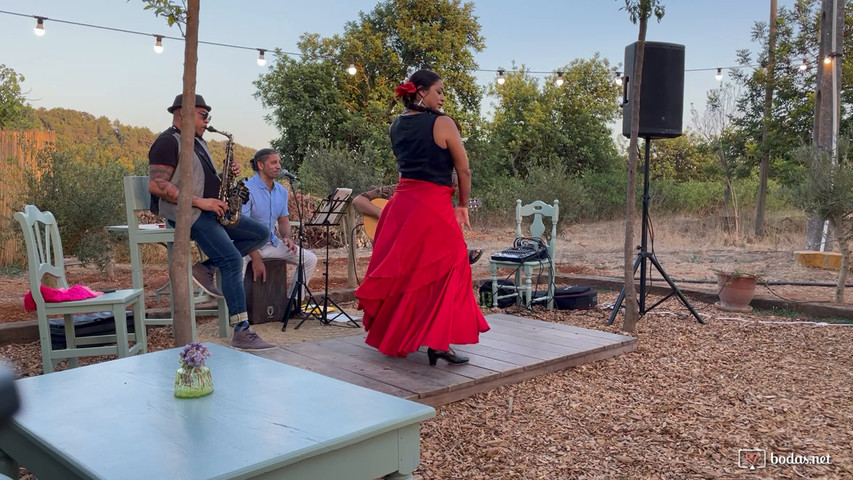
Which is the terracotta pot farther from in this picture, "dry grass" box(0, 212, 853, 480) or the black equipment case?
the black equipment case

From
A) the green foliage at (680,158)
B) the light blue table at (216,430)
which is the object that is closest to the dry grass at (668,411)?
the light blue table at (216,430)

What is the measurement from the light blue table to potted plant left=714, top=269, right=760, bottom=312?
5035 mm

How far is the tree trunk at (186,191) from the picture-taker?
300 cm

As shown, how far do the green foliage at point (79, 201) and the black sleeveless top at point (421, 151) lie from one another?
4961 millimetres

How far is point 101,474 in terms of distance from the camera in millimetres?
1424

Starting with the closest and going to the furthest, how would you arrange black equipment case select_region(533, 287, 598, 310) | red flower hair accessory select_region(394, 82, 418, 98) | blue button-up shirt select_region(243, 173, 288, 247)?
red flower hair accessory select_region(394, 82, 418, 98) < blue button-up shirt select_region(243, 173, 288, 247) < black equipment case select_region(533, 287, 598, 310)

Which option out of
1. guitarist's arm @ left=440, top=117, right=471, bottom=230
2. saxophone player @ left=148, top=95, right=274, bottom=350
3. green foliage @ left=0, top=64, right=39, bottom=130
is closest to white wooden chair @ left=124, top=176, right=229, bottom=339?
saxophone player @ left=148, top=95, right=274, bottom=350

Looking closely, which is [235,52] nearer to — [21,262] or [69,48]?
[69,48]

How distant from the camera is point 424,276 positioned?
347cm

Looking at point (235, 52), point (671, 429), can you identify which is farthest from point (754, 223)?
point (671, 429)

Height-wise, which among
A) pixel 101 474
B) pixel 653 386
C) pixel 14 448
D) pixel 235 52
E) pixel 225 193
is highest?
pixel 235 52

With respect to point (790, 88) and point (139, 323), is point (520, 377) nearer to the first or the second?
point (139, 323)

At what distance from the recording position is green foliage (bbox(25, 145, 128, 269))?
280 inches

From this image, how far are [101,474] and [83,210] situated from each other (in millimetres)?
6603
